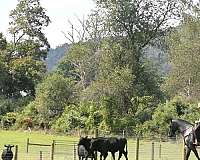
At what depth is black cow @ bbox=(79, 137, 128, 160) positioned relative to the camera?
2475 centimetres

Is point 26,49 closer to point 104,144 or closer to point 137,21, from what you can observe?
point 137,21

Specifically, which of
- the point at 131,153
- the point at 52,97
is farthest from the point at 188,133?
the point at 52,97

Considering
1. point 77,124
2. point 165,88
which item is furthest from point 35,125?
point 165,88

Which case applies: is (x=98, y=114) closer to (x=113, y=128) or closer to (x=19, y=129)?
(x=113, y=128)

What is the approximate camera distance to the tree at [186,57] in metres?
58.7

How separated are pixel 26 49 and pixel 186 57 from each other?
2753cm

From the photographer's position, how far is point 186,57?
59094 mm

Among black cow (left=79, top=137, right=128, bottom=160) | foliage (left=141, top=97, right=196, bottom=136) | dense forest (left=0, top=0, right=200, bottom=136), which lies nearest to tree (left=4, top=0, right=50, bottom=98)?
dense forest (left=0, top=0, right=200, bottom=136)

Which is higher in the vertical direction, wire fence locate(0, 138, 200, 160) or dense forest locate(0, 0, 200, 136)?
dense forest locate(0, 0, 200, 136)

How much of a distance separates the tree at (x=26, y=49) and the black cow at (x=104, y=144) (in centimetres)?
4798

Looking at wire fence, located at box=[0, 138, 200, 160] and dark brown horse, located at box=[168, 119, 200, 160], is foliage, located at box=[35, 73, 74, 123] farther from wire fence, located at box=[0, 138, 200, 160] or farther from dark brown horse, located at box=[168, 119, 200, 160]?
dark brown horse, located at box=[168, 119, 200, 160]

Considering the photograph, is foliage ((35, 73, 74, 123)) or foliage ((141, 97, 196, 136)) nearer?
foliage ((141, 97, 196, 136))

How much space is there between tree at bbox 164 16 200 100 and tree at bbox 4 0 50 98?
2038 cm

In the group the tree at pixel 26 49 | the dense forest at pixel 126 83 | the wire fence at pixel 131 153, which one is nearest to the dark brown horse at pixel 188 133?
the wire fence at pixel 131 153
